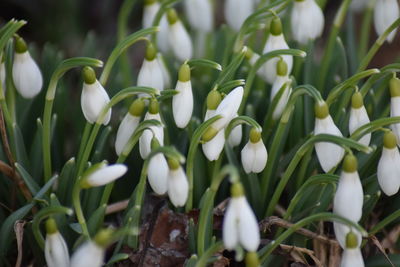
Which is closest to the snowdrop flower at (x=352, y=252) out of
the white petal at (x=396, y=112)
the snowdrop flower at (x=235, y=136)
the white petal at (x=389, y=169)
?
the white petal at (x=389, y=169)

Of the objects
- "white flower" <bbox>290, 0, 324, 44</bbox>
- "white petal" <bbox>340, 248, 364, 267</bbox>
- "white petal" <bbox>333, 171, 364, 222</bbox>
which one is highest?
"white flower" <bbox>290, 0, 324, 44</bbox>

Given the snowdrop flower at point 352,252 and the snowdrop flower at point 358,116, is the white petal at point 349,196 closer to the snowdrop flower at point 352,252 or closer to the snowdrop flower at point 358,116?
the snowdrop flower at point 352,252

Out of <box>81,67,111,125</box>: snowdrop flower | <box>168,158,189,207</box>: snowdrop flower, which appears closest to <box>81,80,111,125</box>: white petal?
<box>81,67,111,125</box>: snowdrop flower

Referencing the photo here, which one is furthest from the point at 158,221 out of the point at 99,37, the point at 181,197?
the point at 99,37

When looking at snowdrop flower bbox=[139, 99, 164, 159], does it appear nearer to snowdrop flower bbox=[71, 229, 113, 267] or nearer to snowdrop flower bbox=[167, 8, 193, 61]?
snowdrop flower bbox=[71, 229, 113, 267]

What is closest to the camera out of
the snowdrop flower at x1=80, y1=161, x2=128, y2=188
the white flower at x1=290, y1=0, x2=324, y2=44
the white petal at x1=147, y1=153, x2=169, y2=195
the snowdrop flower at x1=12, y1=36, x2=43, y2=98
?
the snowdrop flower at x1=80, y1=161, x2=128, y2=188

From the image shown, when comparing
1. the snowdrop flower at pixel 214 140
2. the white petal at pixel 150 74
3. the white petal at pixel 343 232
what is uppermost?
the white petal at pixel 150 74

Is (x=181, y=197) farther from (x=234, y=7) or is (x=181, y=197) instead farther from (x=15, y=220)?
(x=234, y=7)

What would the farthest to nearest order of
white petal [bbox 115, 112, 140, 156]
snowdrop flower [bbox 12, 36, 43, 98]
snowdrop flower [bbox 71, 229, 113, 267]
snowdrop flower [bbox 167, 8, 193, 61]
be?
snowdrop flower [bbox 167, 8, 193, 61], snowdrop flower [bbox 12, 36, 43, 98], white petal [bbox 115, 112, 140, 156], snowdrop flower [bbox 71, 229, 113, 267]
